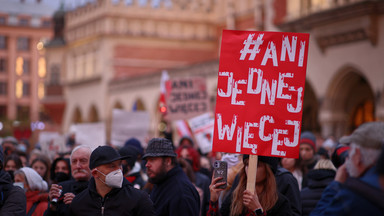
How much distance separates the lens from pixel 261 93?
20.6ft

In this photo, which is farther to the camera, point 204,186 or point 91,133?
point 91,133

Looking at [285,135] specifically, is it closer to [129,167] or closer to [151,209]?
[151,209]

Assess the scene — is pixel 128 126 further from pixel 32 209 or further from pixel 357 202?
pixel 357 202

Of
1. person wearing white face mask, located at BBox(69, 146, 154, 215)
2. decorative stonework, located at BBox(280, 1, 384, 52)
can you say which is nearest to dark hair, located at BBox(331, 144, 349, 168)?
person wearing white face mask, located at BBox(69, 146, 154, 215)

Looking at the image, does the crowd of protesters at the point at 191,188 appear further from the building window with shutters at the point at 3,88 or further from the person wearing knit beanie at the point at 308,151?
the building window with shutters at the point at 3,88

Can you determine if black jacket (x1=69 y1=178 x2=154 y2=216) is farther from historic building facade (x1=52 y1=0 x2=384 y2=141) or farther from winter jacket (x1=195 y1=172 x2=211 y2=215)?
historic building facade (x1=52 y1=0 x2=384 y2=141)

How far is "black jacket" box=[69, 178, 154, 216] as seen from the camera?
5.82 meters

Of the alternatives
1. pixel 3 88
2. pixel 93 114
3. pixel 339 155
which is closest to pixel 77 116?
pixel 93 114

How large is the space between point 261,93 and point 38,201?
2.67 metres

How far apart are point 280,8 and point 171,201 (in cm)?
2521

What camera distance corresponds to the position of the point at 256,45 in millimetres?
6426

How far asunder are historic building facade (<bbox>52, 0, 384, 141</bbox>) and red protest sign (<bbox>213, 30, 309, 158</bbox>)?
1798 cm

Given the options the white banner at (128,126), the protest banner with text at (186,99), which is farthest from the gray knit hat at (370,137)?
the white banner at (128,126)

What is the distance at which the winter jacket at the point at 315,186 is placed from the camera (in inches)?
303
